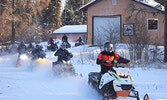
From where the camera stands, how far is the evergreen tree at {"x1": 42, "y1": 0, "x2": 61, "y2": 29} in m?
53.7

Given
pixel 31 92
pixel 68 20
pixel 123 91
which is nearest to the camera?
pixel 123 91

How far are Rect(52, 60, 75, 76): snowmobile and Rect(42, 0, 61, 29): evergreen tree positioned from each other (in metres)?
46.4

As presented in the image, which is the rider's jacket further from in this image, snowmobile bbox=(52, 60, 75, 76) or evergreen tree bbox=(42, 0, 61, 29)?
evergreen tree bbox=(42, 0, 61, 29)

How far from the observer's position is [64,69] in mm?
8727

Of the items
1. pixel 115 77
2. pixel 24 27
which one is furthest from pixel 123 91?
pixel 24 27

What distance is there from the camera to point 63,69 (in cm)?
873

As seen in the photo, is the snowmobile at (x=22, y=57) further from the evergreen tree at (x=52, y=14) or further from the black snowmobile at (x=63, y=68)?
A: the evergreen tree at (x=52, y=14)

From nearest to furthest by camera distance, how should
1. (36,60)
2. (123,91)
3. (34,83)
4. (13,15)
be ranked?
1. (123,91)
2. (34,83)
3. (36,60)
4. (13,15)

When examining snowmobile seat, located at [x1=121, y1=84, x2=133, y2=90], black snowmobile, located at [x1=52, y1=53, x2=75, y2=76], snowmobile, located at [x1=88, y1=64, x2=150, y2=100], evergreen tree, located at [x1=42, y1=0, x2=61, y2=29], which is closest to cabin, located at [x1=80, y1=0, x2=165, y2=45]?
black snowmobile, located at [x1=52, y1=53, x2=75, y2=76]

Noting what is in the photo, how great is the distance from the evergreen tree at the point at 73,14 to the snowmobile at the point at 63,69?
50196mm

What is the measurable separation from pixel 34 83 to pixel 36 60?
320 cm

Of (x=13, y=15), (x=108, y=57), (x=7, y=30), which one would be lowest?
(x=108, y=57)

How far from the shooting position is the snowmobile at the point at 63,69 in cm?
867

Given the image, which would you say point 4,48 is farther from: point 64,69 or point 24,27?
point 64,69
